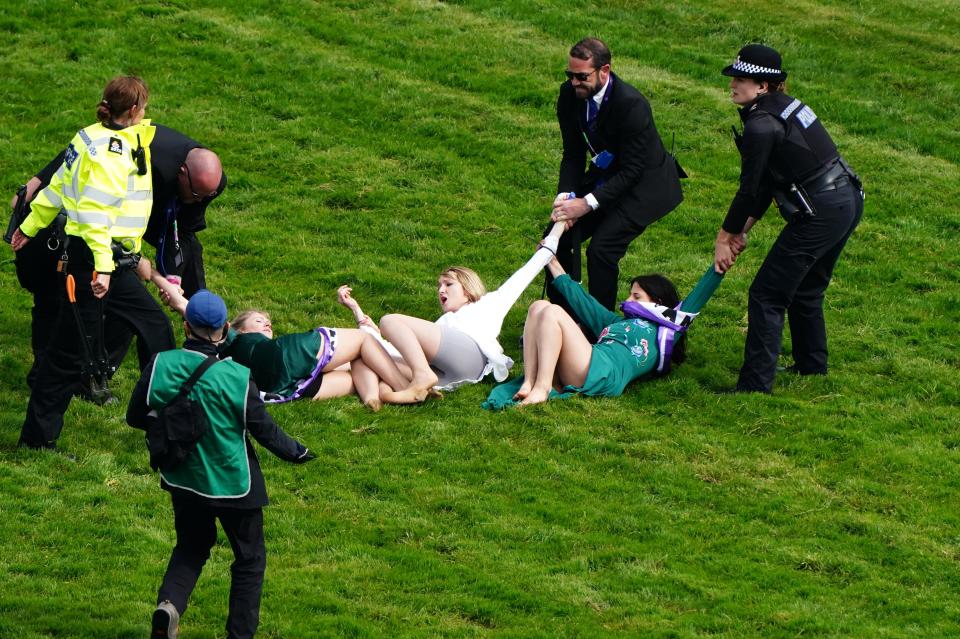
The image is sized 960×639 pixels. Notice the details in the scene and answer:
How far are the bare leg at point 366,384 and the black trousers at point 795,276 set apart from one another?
2.86 meters

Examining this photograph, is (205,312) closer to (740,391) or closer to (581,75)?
(581,75)

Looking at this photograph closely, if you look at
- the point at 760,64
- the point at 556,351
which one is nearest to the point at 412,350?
the point at 556,351

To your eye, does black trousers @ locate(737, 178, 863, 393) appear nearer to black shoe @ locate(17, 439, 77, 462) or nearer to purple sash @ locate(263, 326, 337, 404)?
purple sash @ locate(263, 326, 337, 404)

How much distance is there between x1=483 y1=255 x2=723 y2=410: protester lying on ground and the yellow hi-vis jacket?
3056 millimetres

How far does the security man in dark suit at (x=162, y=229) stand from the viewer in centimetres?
953

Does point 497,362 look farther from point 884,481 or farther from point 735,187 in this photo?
point 735,187

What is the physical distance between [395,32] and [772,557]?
11.8 metres

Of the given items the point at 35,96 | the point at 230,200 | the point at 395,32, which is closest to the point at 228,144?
the point at 230,200

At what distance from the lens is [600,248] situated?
37.7 ft

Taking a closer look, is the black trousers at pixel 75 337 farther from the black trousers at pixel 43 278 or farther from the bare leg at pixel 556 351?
the bare leg at pixel 556 351

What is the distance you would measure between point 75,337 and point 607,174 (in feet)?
15.0

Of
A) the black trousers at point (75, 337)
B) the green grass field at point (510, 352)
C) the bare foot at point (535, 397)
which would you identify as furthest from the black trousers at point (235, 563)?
the bare foot at point (535, 397)

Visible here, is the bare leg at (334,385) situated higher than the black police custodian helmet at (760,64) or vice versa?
the black police custodian helmet at (760,64)

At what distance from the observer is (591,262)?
11.6 m
